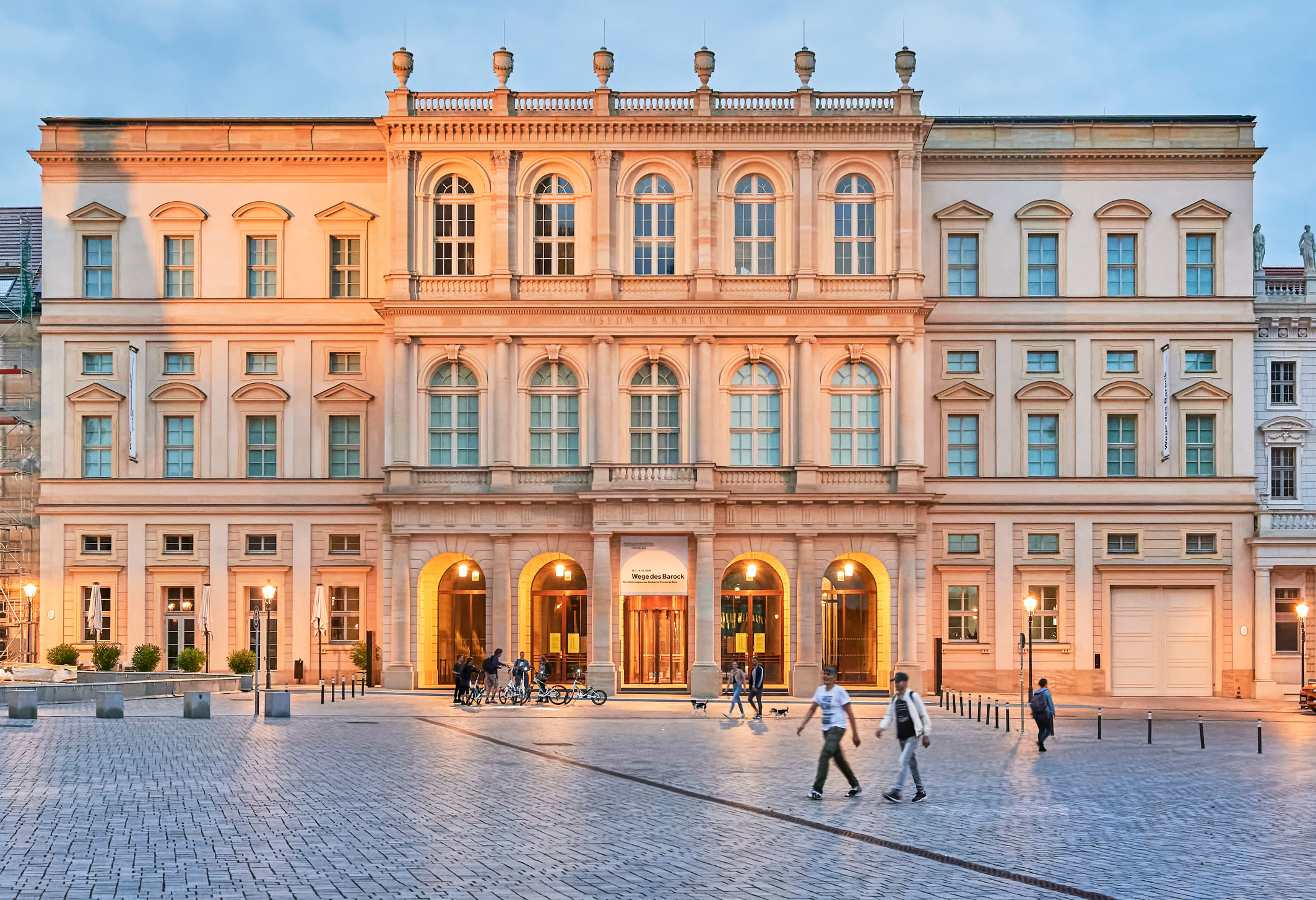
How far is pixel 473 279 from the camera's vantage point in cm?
5253

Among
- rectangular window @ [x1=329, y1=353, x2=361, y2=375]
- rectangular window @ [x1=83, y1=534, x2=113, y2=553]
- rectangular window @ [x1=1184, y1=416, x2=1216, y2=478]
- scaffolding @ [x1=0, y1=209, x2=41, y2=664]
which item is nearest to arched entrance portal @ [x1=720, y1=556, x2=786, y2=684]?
rectangular window @ [x1=329, y1=353, x2=361, y2=375]

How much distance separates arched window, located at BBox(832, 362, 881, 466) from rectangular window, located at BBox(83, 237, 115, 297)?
90.5 feet

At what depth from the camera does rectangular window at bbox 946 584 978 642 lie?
178ft

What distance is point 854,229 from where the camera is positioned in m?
52.9

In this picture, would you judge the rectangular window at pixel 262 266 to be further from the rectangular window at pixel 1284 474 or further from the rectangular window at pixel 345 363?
the rectangular window at pixel 1284 474

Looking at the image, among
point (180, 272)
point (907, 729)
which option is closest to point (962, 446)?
point (180, 272)

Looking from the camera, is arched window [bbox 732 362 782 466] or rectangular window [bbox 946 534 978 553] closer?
arched window [bbox 732 362 782 466]

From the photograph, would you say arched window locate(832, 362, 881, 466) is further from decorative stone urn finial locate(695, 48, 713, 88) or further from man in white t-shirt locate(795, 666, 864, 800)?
man in white t-shirt locate(795, 666, 864, 800)

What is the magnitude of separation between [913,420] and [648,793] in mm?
30378

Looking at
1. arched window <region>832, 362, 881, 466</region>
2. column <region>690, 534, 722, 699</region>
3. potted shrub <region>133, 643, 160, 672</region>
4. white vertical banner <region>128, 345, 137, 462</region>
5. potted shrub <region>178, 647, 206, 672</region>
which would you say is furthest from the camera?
white vertical banner <region>128, 345, 137, 462</region>

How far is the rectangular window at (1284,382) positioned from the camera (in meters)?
56.5

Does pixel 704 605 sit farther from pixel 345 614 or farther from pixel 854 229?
pixel 854 229

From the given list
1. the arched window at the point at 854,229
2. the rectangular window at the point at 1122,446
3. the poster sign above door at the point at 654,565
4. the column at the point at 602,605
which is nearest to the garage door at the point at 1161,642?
the rectangular window at the point at 1122,446

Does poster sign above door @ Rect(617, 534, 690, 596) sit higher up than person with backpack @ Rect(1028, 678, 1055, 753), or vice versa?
poster sign above door @ Rect(617, 534, 690, 596)
